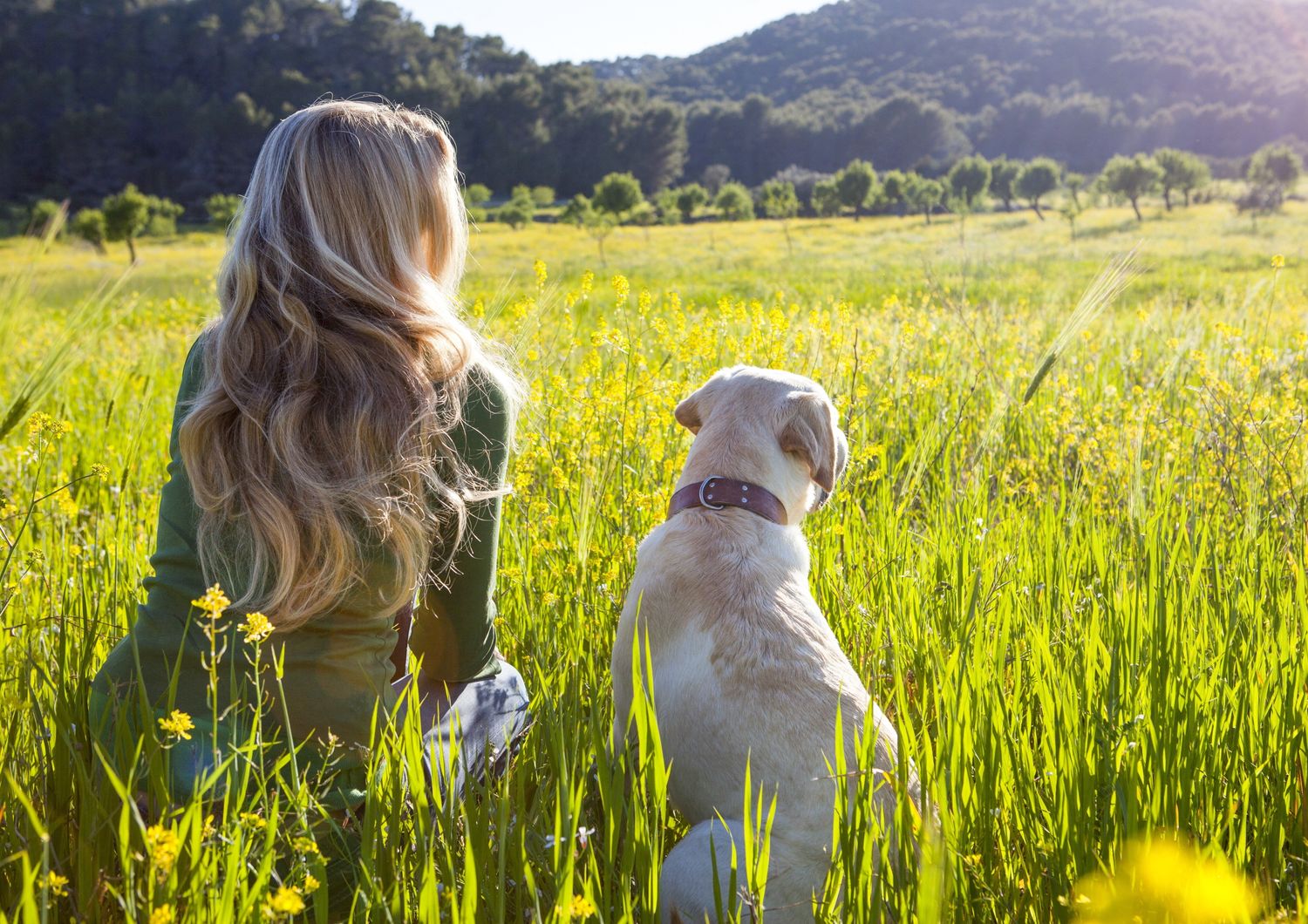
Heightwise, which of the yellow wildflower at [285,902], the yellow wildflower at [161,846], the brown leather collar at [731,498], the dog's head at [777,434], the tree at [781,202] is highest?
the tree at [781,202]

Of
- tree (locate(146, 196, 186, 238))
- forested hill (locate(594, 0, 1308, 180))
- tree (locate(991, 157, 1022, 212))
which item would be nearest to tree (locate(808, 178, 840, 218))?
tree (locate(991, 157, 1022, 212))

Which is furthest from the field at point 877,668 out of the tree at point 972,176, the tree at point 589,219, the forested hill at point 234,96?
the forested hill at point 234,96

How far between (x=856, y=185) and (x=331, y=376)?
A: 8852 cm

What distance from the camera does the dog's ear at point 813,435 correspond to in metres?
2.33

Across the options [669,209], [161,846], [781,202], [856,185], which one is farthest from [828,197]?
[161,846]

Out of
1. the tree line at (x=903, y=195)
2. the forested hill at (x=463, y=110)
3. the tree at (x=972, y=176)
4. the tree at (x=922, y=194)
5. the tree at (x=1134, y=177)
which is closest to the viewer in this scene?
the tree line at (x=903, y=195)

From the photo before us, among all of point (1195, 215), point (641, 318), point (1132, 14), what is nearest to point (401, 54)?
point (1195, 215)

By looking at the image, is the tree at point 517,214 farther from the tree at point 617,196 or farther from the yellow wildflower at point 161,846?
the yellow wildflower at point 161,846

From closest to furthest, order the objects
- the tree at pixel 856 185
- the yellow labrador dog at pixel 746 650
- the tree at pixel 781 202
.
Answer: the yellow labrador dog at pixel 746 650
the tree at pixel 781 202
the tree at pixel 856 185

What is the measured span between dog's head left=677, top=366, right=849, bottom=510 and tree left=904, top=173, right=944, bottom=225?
85.1 m

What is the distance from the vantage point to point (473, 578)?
2256 millimetres

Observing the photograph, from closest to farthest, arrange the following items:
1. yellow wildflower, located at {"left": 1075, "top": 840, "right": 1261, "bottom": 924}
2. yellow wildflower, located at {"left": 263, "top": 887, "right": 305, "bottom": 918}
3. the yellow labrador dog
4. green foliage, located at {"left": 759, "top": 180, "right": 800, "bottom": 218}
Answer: yellow wildflower, located at {"left": 263, "top": 887, "right": 305, "bottom": 918}
yellow wildflower, located at {"left": 1075, "top": 840, "right": 1261, "bottom": 924}
the yellow labrador dog
green foliage, located at {"left": 759, "top": 180, "right": 800, "bottom": 218}

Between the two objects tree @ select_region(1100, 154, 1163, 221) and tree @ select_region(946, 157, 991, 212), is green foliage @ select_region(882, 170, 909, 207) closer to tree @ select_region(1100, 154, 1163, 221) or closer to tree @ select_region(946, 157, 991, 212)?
tree @ select_region(946, 157, 991, 212)

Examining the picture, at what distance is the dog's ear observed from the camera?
2334 millimetres
